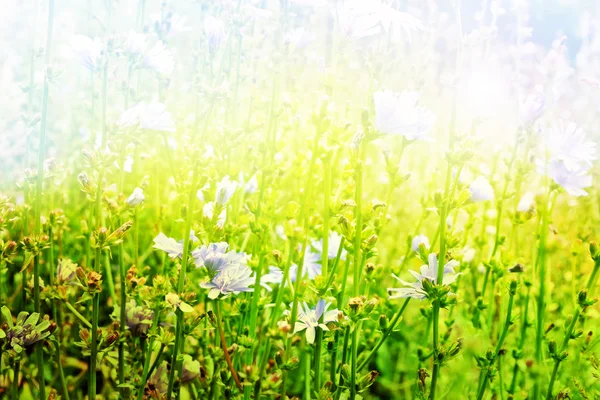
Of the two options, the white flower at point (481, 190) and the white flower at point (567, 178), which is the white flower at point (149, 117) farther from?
the white flower at point (567, 178)

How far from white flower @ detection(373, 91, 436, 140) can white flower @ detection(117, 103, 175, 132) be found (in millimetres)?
484

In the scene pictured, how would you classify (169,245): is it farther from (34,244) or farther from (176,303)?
(34,244)

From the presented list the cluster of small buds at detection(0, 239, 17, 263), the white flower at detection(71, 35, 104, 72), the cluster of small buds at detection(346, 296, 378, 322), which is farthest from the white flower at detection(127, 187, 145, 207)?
the cluster of small buds at detection(346, 296, 378, 322)

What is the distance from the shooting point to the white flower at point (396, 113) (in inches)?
40.4

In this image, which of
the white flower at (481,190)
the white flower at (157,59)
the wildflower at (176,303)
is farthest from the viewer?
the white flower at (157,59)

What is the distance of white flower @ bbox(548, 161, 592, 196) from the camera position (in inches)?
54.7

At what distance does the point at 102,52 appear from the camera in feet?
4.64

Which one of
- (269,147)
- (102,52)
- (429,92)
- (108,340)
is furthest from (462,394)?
(429,92)

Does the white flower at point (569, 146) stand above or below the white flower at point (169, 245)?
above

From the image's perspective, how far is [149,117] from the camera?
3.94 ft

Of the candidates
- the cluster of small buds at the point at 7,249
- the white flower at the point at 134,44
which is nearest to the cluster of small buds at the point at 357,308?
the cluster of small buds at the point at 7,249

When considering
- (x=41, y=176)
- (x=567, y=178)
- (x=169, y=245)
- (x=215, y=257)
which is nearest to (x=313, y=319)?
(x=215, y=257)

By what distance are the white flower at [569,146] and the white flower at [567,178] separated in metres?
0.02

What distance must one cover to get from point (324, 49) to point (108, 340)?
2144 millimetres
